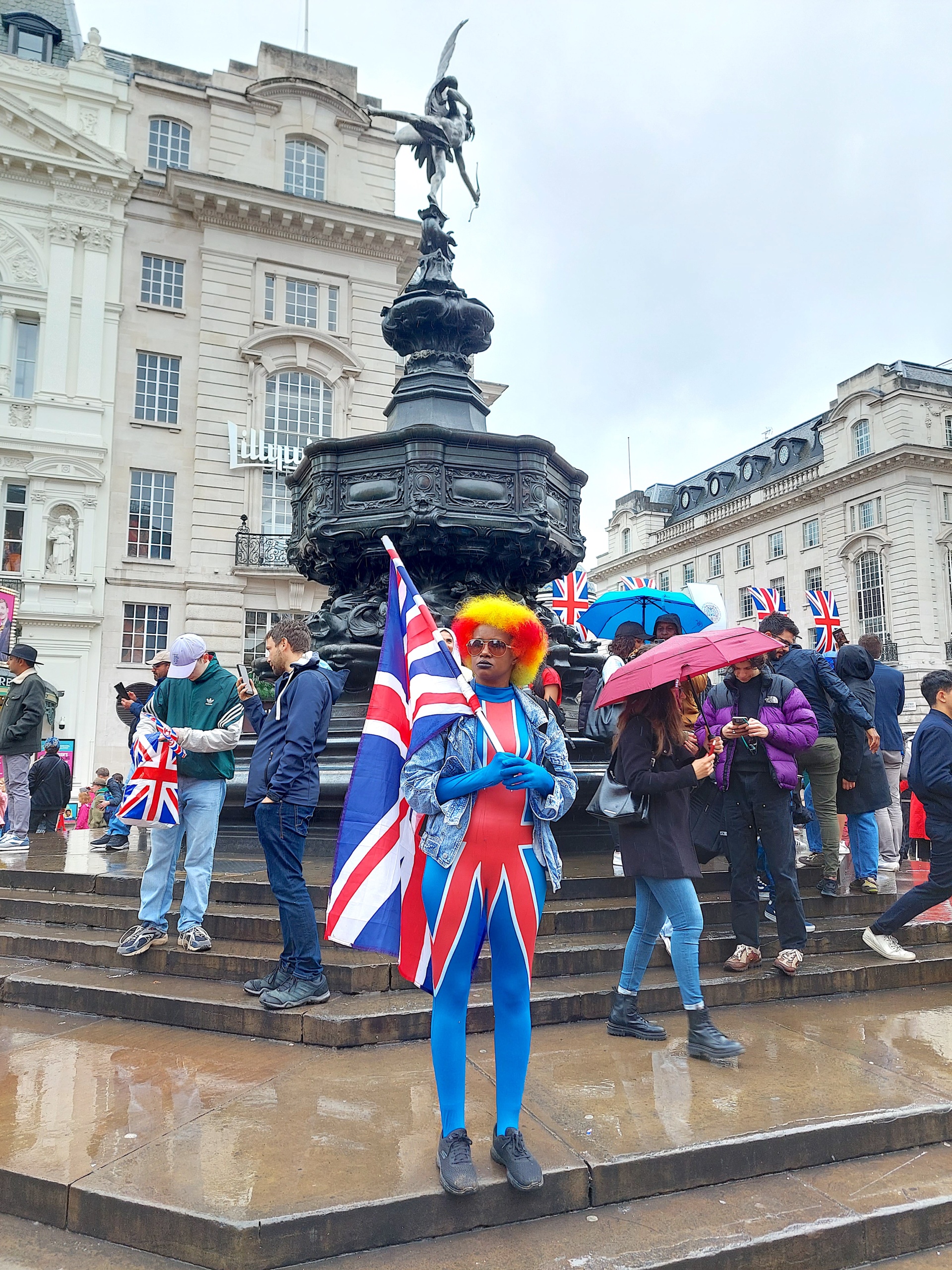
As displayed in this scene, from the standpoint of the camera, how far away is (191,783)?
547cm

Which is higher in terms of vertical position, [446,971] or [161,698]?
[161,698]

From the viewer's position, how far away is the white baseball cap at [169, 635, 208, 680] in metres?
5.48

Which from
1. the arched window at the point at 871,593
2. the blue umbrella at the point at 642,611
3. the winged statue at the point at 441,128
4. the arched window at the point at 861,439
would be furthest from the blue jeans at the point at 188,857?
the arched window at the point at 861,439

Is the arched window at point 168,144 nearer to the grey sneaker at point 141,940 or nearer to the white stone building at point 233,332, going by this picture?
the white stone building at point 233,332

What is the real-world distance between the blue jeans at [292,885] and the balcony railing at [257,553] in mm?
22613

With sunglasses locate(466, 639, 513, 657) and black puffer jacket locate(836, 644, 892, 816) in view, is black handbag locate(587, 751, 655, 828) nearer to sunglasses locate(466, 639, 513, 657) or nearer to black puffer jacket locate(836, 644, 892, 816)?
sunglasses locate(466, 639, 513, 657)

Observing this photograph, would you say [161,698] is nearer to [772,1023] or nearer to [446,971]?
[446,971]

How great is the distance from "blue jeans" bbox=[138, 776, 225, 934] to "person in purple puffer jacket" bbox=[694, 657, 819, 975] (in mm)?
3089

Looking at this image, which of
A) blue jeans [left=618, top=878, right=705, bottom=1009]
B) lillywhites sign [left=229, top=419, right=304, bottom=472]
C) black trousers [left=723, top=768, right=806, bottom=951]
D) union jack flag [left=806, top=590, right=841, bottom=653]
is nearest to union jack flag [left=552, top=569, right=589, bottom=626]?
union jack flag [left=806, top=590, right=841, bottom=653]

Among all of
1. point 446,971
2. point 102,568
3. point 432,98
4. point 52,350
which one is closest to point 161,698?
point 446,971

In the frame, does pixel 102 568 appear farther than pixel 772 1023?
Yes

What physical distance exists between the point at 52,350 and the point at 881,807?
25.7 meters

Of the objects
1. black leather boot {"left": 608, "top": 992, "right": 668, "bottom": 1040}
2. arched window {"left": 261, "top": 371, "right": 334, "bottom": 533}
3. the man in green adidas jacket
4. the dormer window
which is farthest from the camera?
the dormer window

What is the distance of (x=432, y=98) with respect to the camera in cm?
963
